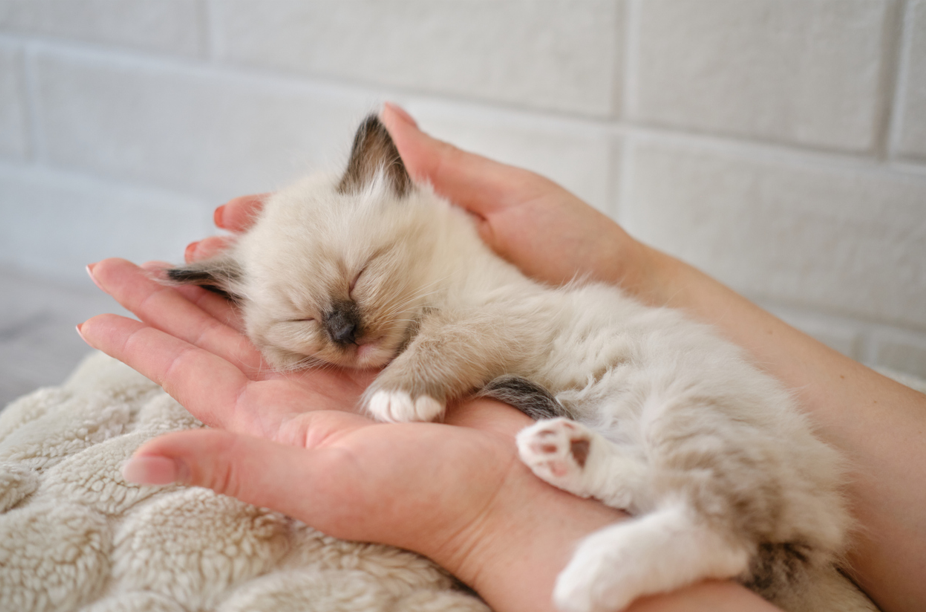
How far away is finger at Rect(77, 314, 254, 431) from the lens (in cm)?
129

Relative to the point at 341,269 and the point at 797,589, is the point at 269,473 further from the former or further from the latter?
the point at 797,589

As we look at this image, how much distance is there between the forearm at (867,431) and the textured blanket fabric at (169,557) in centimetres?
87

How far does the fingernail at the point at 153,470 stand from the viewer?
0.94 m

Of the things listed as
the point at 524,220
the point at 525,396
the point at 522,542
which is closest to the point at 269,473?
the point at 522,542

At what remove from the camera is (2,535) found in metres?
1.03

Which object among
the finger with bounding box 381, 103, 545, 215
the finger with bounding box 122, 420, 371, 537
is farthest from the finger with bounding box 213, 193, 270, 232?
the finger with bounding box 122, 420, 371, 537

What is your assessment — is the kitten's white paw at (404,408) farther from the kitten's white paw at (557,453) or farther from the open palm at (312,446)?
the kitten's white paw at (557,453)

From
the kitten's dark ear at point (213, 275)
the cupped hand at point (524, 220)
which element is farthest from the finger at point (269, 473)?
the cupped hand at point (524, 220)

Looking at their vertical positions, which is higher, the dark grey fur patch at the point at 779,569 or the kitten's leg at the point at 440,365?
the kitten's leg at the point at 440,365

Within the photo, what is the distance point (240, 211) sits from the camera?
1.83 m

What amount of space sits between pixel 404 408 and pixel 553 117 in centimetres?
144

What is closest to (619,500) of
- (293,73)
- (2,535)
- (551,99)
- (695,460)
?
(695,460)

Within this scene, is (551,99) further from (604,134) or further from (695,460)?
(695,460)

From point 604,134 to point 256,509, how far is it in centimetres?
171
